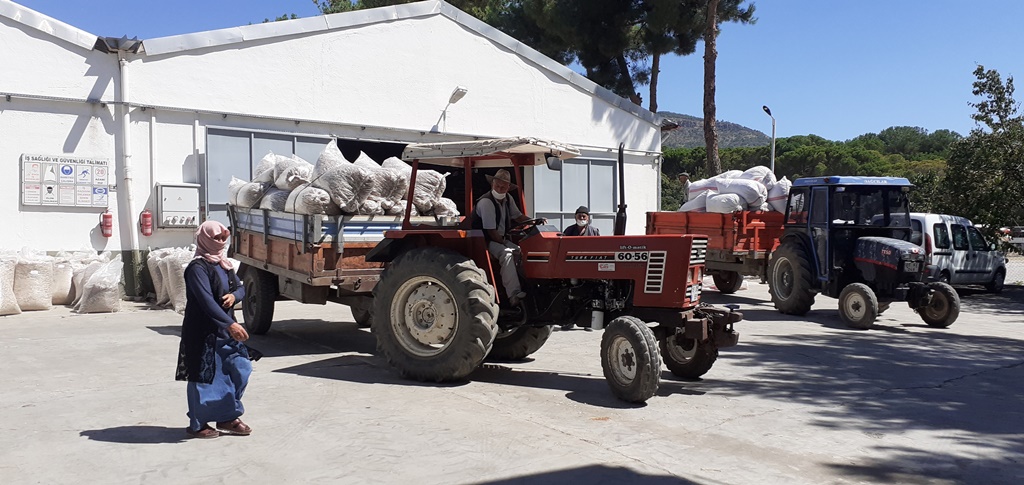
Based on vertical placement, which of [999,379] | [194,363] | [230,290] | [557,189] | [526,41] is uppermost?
[526,41]

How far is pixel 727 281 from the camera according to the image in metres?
16.2

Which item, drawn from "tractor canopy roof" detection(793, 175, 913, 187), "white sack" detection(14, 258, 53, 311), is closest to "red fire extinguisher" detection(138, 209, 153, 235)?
"white sack" detection(14, 258, 53, 311)

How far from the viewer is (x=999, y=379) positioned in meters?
8.12

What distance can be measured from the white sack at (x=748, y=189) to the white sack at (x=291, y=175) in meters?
7.85

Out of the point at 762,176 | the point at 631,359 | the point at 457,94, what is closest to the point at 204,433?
the point at 631,359

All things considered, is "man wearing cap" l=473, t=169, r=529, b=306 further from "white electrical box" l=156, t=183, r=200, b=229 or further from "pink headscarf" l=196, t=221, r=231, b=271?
"white electrical box" l=156, t=183, r=200, b=229

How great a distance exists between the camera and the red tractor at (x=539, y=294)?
6707 millimetres

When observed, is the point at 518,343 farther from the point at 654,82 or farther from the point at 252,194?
the point at 654,82

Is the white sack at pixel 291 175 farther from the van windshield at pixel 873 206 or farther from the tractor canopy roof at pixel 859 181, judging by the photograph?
the van windshield at pixel 873 206

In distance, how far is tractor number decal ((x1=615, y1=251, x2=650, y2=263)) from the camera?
22.6ft

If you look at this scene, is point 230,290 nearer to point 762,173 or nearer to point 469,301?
point 469,301

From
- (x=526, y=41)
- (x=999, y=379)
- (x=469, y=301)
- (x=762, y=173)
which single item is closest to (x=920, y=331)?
(x=999, y=379)

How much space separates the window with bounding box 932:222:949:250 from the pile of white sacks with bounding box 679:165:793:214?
11.2 feet

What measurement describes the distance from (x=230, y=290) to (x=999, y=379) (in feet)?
23.3
